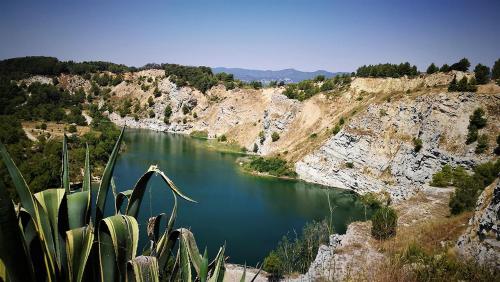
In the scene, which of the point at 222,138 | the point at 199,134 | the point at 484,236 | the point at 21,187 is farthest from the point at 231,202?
the point at 199,134

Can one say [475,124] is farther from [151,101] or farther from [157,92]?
[157,92]

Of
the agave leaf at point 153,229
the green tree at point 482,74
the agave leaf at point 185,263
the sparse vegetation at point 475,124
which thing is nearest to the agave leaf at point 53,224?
the agave leaf at point 153,229

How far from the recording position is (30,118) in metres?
72.9

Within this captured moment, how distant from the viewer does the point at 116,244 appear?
3.28 m

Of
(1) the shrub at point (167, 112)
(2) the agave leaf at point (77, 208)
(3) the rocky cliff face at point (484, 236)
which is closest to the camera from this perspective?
(2) the agave leaf at point (77, 208)

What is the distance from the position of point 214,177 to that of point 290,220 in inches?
625

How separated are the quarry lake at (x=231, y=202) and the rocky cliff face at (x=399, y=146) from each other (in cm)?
335

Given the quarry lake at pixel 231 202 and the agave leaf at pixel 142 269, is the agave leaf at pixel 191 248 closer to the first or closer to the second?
the agave leaf at pixel 142 269

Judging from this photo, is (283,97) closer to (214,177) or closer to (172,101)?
(214,177)

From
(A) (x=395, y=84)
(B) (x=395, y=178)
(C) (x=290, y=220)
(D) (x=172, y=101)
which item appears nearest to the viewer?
(C) (x=290, y=220)

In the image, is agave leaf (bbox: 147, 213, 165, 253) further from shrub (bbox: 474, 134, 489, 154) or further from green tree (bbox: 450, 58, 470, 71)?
green tree (bbox: 450, 58, 470, 71)

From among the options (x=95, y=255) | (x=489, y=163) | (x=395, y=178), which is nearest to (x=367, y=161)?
(x=395, y=178)

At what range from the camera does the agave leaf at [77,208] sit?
3.40 metres

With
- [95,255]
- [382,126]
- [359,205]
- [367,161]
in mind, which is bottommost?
[359,205]
